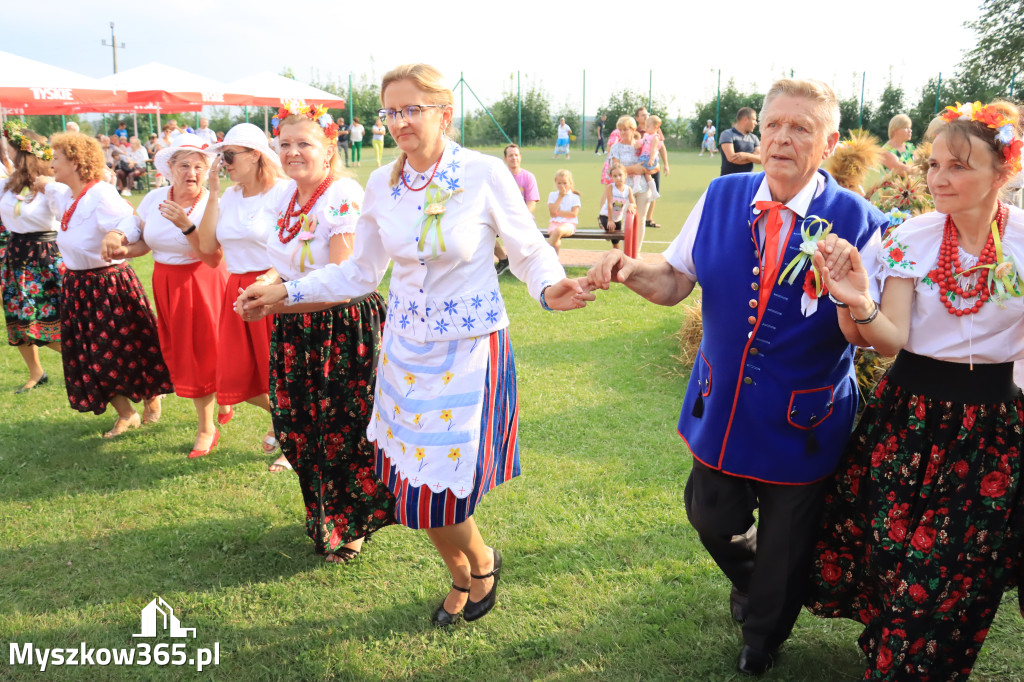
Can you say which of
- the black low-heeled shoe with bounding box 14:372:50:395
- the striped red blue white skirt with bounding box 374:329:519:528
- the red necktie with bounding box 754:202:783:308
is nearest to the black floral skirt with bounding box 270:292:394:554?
the striped red blue white skirt with bounding box 374:329:519:528

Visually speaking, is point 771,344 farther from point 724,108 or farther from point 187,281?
point 724,108

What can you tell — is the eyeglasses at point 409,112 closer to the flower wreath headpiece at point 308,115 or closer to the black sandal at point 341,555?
the flower wreath headpiece at point 308,115

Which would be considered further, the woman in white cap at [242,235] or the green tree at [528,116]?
the green tree at [528,116]

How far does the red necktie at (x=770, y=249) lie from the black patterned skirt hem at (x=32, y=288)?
5.62 m

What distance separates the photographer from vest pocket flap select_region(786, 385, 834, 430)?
2.47 metres

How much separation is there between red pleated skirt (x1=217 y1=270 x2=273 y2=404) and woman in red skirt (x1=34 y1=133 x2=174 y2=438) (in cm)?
115

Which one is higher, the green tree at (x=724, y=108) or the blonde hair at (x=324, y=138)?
the green tree at (x=724, y=108)

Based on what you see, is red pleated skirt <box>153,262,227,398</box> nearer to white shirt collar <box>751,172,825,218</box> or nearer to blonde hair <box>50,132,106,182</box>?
blonde hair <box>50,132,106,182</box>

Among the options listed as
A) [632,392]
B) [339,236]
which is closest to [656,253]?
[632,392]

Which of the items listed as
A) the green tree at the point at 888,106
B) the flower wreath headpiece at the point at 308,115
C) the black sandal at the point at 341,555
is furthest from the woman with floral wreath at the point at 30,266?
the green tree at the point at 888,106

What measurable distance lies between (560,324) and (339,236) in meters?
4.53

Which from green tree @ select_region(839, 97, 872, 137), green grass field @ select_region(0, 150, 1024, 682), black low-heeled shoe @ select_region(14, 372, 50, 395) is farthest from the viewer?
green tree @ select_region(839, 97, 872, 137)

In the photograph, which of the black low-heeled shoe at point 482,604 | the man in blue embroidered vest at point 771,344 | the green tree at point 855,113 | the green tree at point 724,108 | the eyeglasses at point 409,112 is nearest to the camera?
the man in blue embroidered vest at point 771,344

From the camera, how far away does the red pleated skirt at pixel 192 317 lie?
489 cm
